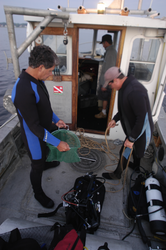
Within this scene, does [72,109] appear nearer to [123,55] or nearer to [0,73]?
[123,55]

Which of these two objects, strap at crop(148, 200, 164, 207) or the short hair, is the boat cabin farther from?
strap at crop(148, 200, 164, 207)

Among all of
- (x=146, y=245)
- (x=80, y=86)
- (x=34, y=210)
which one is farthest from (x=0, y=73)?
(x=146, y=245)

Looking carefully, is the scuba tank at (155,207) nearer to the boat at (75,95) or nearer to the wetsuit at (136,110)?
the boat at (75,95)

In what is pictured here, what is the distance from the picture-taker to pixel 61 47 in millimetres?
3324

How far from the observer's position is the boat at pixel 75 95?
218cm

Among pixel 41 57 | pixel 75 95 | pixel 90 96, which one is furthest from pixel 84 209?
pixel 90 96

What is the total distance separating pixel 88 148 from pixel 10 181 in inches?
70.2

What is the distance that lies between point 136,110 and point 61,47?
2386 millimetres

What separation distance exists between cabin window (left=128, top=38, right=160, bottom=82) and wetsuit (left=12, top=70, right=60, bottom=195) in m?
2.32

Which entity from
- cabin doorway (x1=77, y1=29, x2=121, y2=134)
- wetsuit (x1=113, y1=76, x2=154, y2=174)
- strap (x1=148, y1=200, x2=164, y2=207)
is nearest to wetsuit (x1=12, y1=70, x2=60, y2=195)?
wetsuit (x1=113, y1=76, x2=154, y2=174)

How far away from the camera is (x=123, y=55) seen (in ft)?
10.2

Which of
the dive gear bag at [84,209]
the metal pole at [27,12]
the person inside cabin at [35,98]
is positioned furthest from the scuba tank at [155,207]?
the metal pole at [27,12]

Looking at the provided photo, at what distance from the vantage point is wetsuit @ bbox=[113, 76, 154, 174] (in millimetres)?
1871

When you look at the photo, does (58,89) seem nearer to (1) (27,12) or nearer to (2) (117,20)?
(1) (27,12)
